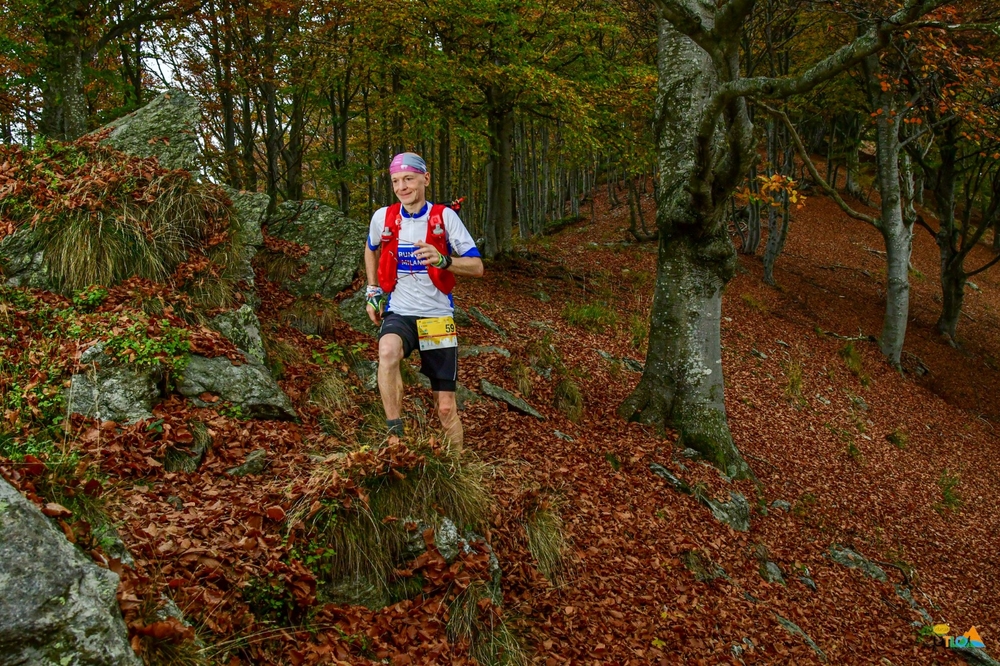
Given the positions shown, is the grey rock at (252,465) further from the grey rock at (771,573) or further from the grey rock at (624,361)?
the grey rock at (624,361)

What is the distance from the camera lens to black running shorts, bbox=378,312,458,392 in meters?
4.61

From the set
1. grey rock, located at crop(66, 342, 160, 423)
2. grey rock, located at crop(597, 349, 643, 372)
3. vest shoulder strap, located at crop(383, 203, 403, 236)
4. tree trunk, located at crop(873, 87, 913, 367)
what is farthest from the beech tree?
tree trunk, located at crop(873, 87, 913, 367)

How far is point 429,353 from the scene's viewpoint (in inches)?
185

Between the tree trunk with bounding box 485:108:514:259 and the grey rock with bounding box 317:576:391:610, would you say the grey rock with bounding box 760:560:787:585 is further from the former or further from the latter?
the tree trunk with bounding box 485:108:514:259

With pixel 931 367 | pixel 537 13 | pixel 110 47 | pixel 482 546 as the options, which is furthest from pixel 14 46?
pixel 931 367

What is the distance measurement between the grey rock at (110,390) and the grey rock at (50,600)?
2077 millimetres

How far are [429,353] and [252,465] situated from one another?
149cm

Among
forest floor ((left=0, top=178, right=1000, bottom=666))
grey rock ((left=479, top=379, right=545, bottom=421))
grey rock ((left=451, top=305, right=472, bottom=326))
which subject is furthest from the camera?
grey rock ((left=451, top=305, right=472, bottom=326))

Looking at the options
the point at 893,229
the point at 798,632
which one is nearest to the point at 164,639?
the point at 798,632

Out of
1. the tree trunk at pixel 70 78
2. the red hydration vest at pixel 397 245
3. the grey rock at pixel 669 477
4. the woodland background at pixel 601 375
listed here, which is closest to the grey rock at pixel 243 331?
the woodland background at pixel 601 375

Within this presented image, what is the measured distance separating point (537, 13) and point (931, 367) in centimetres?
1286

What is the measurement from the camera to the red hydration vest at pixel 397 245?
4.59 m

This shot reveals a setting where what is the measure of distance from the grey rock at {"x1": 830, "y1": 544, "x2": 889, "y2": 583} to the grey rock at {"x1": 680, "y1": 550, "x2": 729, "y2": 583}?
7.53ft

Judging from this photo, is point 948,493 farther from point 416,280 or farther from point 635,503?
point 416,280
